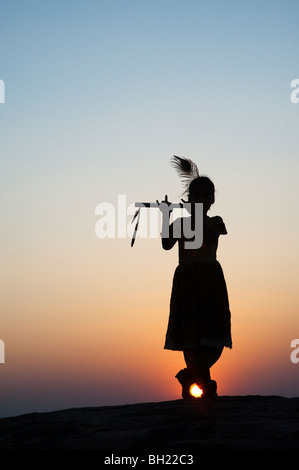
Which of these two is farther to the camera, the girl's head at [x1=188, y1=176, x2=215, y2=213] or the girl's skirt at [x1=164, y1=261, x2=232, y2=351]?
the girl's head at [x1=188, y1=176, x2=215, y2=213]

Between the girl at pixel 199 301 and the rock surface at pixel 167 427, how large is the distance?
22.9 inches

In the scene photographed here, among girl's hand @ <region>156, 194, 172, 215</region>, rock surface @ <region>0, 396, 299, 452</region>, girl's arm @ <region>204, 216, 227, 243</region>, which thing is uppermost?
girl's hand @ <region>156, 194, 172, 215</region>

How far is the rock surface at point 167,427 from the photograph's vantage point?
16.7ft

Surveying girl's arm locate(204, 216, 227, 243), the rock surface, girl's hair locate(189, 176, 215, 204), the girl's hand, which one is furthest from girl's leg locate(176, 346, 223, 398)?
girl's hair locate(189, 176, 215, 204)

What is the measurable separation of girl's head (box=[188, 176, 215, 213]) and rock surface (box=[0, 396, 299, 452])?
239 centimetres

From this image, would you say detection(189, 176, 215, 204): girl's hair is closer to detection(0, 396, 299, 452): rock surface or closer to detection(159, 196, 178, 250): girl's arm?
detection(159, 196, 178, 250): girl's arm

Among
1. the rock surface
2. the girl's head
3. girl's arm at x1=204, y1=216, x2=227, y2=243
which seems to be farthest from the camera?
the girl's head

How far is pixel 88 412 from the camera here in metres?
6.93

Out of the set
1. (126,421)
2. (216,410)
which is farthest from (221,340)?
(126,421)

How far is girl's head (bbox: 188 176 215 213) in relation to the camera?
7911 millimetres

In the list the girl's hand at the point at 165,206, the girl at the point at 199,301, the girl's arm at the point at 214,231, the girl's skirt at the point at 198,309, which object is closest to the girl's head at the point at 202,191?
the girl at the point at 199,301
